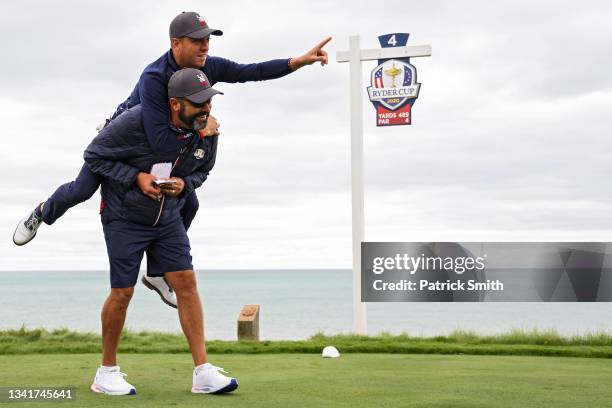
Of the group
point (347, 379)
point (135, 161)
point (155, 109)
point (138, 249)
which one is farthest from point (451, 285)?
point (155, 109)

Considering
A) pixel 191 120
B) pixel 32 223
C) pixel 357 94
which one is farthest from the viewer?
A: pixel 357 94

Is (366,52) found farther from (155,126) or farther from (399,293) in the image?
(155,126)

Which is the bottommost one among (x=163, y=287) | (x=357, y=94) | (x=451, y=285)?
(x=451, y=285)

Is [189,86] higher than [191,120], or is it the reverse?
[189,86]

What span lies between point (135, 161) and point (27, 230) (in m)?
1.05

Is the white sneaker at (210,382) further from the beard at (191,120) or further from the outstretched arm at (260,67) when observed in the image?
the outstretched arm at (260,67)

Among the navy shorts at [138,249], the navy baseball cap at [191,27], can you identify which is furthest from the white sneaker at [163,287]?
the navy baseball cap at [191,27]

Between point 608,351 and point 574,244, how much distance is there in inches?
103

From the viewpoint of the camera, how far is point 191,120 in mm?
4094

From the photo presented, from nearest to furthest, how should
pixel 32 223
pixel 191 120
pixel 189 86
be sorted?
pixel 189 86 → pixel 191 120 → pixel 32 223

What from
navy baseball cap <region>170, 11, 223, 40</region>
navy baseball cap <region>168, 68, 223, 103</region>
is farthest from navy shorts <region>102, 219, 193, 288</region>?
navy baseball cap <region>170, 11, 223, 40</region>

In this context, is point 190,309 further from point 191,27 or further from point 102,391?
point 191,27

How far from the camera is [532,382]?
4.77 m

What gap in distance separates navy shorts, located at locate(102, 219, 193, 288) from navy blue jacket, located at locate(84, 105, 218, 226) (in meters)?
0.05
